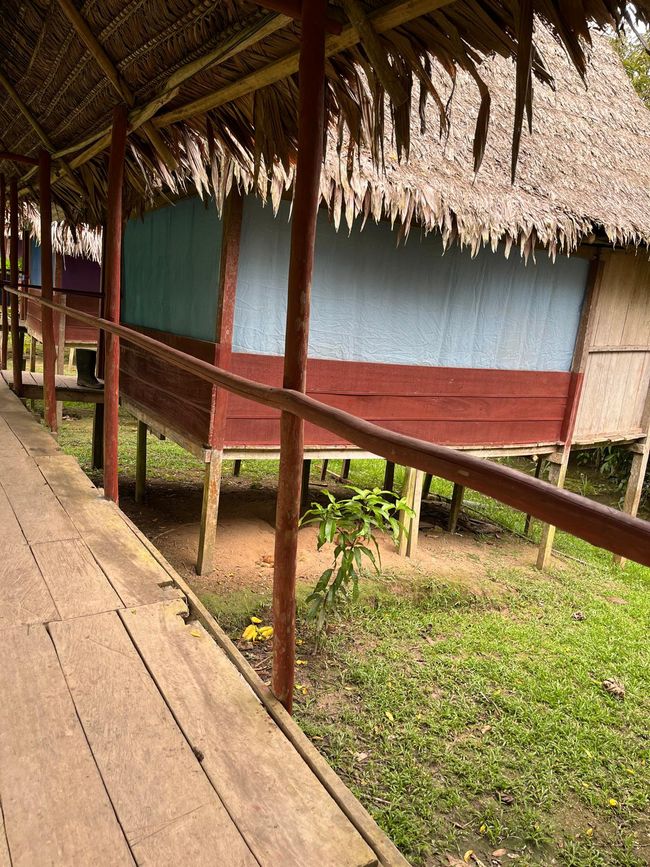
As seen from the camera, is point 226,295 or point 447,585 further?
point 447,585

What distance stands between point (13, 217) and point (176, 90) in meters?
3.76

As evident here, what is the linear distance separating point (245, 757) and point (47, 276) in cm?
420

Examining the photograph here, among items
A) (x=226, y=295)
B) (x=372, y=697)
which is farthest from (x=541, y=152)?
(x=372, y=697)

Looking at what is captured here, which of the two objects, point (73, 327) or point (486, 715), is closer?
point (486, 715)

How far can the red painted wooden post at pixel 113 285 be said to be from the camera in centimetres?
305

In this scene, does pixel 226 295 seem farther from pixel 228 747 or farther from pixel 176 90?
pixel 228 747

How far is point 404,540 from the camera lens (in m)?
6.14

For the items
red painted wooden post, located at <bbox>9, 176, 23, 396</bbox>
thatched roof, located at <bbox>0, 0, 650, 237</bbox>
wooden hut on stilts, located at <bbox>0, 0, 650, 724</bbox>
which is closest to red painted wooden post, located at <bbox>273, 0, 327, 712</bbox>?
Result: wooden hut on stilts, located at <bbox>0, 0, 650, 724</bbox>

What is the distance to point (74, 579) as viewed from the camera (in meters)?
2.20

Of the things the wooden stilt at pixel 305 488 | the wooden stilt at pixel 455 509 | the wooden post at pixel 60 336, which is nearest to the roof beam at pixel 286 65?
the wooden stilt at pixel 305 488

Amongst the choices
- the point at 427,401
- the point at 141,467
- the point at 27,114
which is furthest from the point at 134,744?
the point at 141,467

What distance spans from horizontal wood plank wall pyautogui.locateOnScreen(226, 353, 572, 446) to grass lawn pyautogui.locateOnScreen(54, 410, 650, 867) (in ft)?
4.47

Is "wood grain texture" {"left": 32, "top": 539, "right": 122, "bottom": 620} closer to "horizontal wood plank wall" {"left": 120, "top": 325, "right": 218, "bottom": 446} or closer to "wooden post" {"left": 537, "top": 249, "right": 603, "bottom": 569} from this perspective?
"horizontal wood plank wall" {"left": 120, "top": 325, "right": 218, "bottom": 446}

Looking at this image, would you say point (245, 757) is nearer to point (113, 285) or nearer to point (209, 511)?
point (113, 285)
